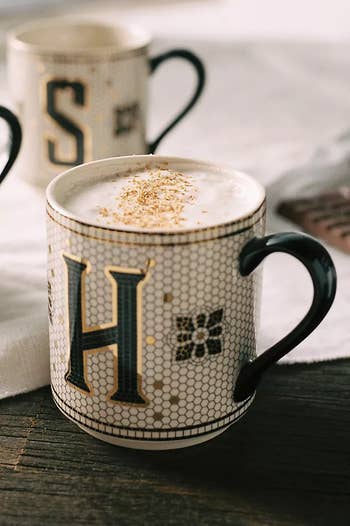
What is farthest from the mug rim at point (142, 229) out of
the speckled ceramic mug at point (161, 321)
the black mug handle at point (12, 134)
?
the black mug handle at point (12, 134)

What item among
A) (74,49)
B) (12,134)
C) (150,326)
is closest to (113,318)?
(150,326)

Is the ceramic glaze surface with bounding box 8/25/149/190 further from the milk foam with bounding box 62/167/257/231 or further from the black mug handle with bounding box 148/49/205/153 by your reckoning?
the milk foam with bounding box 62/167/257/231

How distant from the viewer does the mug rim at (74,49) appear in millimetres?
815

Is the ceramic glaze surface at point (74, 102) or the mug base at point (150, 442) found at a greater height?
the ceramic glaze surface at point (74, 102)

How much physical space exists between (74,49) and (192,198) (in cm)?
40

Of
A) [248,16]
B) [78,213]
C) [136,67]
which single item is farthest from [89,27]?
[248,16]

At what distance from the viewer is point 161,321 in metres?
0.51

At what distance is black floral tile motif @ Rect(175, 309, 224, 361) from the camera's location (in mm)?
519

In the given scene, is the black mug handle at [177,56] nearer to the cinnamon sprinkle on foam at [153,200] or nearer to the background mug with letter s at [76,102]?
the background mug with letter s at [76,102]

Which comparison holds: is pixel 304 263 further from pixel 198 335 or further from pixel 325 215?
pixel 325 215

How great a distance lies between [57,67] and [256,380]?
1.31 ft

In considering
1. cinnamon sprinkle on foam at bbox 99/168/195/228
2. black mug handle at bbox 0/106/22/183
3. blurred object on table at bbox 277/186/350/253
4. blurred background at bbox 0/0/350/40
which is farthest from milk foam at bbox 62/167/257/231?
blurred background at bbox 0/0/350/40

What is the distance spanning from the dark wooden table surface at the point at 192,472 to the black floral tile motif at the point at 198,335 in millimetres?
78

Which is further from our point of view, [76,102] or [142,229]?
[76,102]
